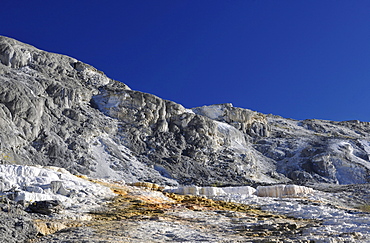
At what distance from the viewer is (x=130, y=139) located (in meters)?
63.0

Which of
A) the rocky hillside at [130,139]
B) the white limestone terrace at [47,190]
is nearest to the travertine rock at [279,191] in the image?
the rocky hillside at [130,139]

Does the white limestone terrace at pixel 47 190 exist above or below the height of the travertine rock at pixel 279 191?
below

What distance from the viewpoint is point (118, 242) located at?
39.9 ft

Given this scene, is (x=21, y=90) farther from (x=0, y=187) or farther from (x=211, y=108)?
(x=211, y=108)

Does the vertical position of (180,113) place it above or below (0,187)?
above

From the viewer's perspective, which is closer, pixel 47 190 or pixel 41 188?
pixel 41 188

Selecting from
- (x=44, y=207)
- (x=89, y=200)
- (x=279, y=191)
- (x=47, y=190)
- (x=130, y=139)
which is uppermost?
(x=130, y=139)

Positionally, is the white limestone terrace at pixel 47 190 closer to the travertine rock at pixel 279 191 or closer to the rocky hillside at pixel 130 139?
the travertine rock at pixel 279 191

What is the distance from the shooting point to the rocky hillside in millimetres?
52281

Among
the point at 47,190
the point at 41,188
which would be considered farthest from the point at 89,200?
the point at 41,188

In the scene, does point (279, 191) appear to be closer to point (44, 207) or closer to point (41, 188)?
point (41, 188)

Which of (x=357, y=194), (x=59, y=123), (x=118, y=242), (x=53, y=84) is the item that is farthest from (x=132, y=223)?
(x=53, y=84)

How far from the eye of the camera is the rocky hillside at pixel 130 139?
5228 cm

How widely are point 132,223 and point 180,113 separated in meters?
57.5
